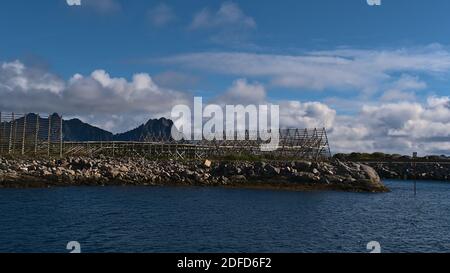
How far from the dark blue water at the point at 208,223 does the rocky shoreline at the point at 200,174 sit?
1188 centimetres

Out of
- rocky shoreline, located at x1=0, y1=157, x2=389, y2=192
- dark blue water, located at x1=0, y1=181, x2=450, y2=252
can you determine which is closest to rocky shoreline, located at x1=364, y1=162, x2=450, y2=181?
rocky shoreline, located at x1=0, y1=157, x2=389, y2=192

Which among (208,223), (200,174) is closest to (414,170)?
(200,174)

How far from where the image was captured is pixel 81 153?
Result: 12119 centimetres

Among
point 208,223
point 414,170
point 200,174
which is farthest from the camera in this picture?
point 414,170

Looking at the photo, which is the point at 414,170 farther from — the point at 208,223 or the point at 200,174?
the point at 208,223

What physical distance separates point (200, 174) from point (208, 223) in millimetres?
47143

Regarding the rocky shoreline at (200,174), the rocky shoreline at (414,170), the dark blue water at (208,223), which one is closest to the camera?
the dark blue water at (208,223)

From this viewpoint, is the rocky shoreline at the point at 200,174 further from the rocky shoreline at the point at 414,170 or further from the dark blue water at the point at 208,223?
the rocky shoreline at the point at 414,170

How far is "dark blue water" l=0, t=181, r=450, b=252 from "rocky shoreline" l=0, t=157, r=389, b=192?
11.9 metres

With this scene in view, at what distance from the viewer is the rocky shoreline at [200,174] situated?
81125 mm

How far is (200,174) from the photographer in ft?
296

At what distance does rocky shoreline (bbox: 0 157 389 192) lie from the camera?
81.1m

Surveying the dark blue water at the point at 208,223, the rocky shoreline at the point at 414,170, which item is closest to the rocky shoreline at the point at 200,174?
the dark blue water at the point at 208,223

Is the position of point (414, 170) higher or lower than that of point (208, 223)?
higher
